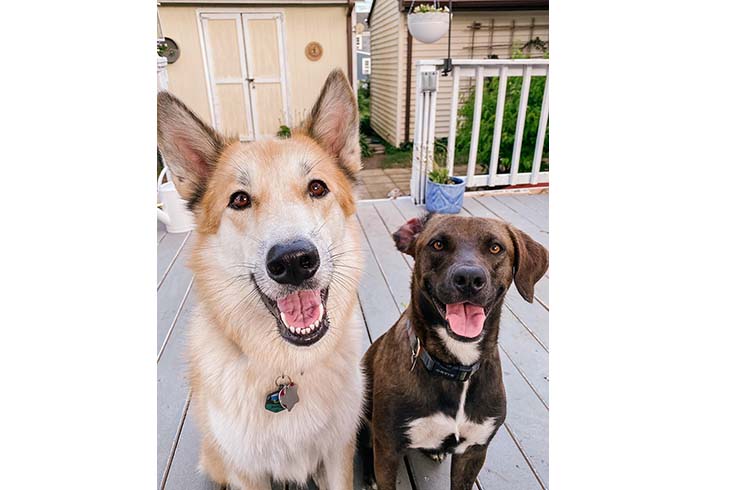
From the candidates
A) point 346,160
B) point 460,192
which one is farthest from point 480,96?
point 346,160

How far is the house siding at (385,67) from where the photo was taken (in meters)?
8.95

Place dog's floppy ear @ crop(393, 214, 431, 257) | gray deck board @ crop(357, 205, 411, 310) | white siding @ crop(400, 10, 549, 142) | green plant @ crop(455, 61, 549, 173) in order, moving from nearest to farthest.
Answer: dog's floppy ear @ crop(393, 214, 431, 257), gray deck board @ crop(357, 205, 411, 310), green plant @ crop(455, 61, 549, 173), white siding @ crop(400, 10, 549, 142)

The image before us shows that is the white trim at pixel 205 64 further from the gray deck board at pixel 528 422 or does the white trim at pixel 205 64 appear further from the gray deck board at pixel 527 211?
the gray deck board at pixel 528 422

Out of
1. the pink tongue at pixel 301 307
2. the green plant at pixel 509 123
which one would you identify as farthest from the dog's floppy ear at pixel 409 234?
the green plant at pixel 509 123

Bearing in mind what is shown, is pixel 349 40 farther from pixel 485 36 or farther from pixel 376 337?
pixel 376 337

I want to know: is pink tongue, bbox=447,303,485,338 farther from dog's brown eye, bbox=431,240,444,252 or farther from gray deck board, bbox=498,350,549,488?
gray deck board, bbox=498,350,549,488

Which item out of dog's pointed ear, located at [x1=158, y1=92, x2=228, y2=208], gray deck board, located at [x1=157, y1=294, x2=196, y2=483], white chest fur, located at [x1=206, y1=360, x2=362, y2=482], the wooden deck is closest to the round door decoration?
the wooden deck

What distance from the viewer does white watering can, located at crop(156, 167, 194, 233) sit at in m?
3.43

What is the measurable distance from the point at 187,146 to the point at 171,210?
8.07 feet

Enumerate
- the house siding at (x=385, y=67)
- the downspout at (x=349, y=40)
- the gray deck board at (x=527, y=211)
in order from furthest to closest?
the house siding at (x=385, y=67) < the downspout at (x=349, y=40) < the gray deck board at (x=527, y=211)

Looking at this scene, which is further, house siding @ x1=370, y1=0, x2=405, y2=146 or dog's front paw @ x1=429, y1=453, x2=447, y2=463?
house siding @ x1=370, y1=0, x2=405, y2=146

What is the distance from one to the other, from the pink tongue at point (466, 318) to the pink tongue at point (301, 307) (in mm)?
411

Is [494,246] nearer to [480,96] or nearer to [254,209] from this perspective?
[254,209]

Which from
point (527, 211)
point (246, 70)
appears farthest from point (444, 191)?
point (246, 70)
